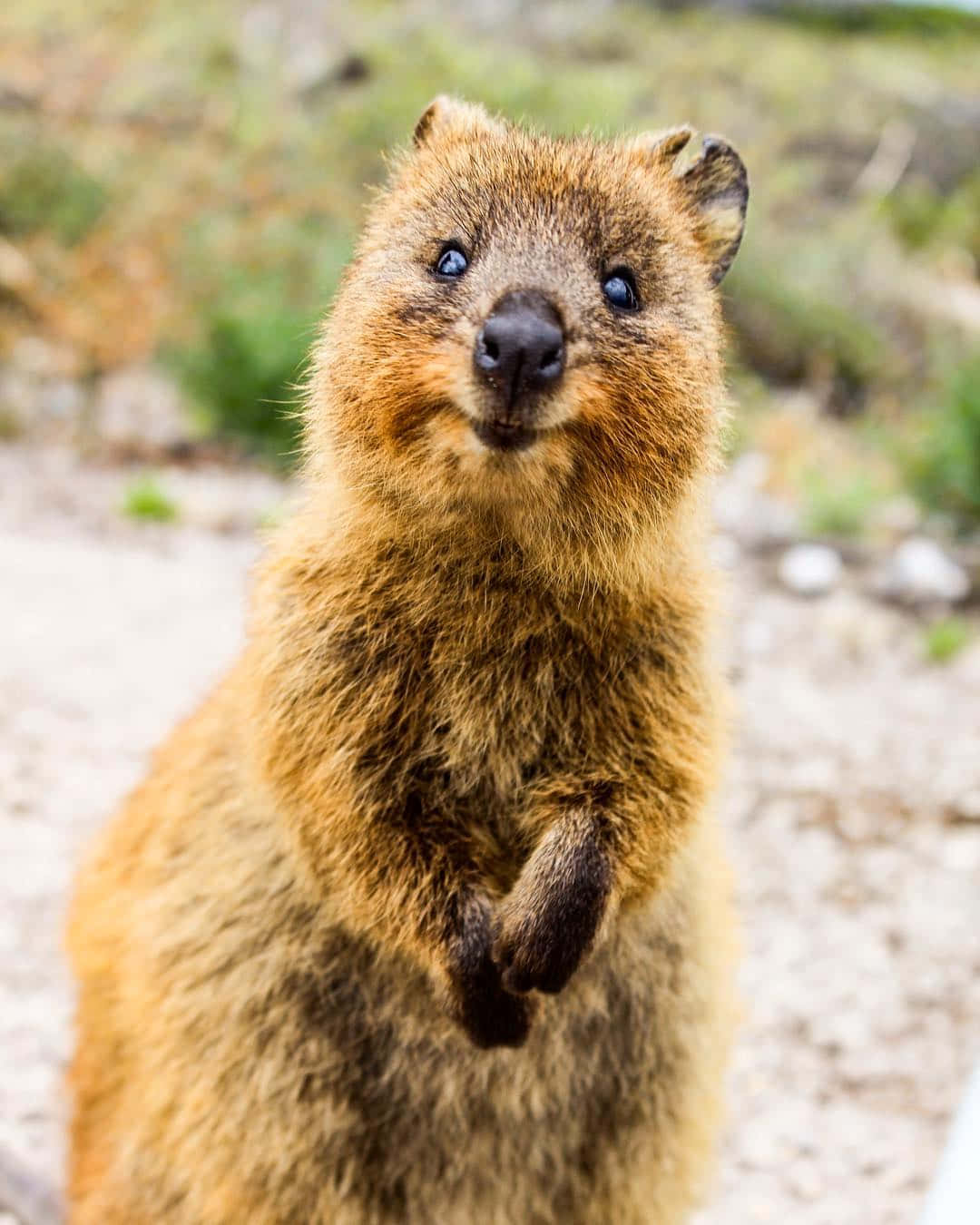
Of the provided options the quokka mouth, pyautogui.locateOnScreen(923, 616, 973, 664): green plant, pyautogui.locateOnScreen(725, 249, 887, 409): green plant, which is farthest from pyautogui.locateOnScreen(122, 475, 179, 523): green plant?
pyautogui.locateOnScreen(725, 249, 887, 409): green plant

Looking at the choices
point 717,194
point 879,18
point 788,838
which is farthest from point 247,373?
point 879,18

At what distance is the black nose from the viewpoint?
7.46ft

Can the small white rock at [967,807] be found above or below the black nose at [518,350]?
below

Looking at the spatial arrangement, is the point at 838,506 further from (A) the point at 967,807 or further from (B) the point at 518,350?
(B) the point at 518,350

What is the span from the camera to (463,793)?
2.81 metres

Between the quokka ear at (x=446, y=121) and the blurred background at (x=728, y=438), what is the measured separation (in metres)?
0.54

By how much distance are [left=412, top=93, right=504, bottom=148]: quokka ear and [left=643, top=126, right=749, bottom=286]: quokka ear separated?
449 millimetres

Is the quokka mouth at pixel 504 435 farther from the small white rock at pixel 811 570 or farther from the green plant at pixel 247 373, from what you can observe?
the green plant at pixel 247 373

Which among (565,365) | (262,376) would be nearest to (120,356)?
(262,376)

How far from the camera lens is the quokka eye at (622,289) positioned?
2.68m

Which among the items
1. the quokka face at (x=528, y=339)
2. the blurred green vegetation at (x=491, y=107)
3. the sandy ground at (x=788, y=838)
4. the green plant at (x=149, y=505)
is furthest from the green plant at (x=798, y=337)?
the quokka face at (x=528, y=339)

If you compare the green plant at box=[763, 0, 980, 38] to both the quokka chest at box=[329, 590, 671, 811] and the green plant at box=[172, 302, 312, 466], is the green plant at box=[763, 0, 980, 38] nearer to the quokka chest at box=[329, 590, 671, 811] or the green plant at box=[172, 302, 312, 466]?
the green plant at box=[172, 302, 312, 466]

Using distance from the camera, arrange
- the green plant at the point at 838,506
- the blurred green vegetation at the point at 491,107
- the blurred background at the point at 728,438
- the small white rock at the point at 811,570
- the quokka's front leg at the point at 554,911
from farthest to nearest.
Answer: the blurred green vegetation at the point at 491,107 → the green plant at the point at 838,506 → the small white rock at the point at 811,570 → the blurred background at the point at 728,438 → the quokka's front leg at the point at 554,911

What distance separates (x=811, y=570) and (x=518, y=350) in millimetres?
6862
